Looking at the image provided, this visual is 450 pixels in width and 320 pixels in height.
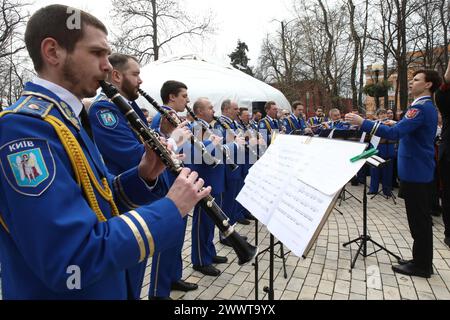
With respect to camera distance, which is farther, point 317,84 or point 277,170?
point 317,84

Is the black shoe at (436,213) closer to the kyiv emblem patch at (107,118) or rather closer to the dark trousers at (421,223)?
the dark trousers at (421,223)

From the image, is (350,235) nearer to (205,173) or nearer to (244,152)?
(244,152)

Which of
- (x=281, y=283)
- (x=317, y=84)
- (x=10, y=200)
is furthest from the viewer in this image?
(x=317, y=84)

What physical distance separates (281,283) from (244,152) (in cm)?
296

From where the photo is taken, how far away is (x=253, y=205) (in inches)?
88.8

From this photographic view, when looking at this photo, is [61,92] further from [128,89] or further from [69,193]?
[128,89]

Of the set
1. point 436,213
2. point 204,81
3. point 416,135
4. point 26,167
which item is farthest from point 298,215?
point 204,81

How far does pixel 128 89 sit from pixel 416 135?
3550 mm

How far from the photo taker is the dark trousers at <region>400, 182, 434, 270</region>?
12.1ft

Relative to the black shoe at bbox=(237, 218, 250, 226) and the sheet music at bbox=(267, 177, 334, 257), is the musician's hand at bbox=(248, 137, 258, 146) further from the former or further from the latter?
the sheet music at bbox=(267, 177, 334, 257)

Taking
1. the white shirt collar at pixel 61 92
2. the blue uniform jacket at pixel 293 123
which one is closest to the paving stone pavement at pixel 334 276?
the white shirt collar at pixel 61 92

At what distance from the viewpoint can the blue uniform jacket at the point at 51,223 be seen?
103cm
